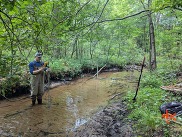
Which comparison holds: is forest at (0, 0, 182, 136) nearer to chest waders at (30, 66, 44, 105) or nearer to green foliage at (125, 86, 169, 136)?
green foliage at (125, 86, 169, 136)

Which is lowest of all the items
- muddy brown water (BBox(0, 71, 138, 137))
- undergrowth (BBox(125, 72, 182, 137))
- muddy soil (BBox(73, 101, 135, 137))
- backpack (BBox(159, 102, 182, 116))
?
muddy brown water (BBox(0, 71, 138, 137))

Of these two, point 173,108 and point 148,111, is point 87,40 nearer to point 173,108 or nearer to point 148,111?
point 148,111

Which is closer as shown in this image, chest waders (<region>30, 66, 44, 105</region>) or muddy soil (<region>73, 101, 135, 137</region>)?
muddy soil (<region>73, 101, 135, 137</region>)

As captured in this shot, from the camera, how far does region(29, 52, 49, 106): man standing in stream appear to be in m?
8.38

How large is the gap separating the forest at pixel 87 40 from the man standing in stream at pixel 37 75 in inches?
30.9

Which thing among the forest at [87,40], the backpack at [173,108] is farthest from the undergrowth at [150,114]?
the backpack at [173,108]

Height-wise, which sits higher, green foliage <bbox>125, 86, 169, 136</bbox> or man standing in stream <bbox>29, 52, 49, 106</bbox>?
man standing in stream <bbox>29, 52, 49, 106</bbox>

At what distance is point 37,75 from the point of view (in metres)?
8.77

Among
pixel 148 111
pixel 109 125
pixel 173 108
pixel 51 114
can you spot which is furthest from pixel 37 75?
pixel 173 108

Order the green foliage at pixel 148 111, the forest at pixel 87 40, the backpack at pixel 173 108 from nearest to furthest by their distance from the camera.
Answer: the forest at pixel 87 40 → the green foliage at pixel 148 111 → the backpack at pixel 173 108

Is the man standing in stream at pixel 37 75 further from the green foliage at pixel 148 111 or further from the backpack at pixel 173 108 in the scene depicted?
the backpack at pixel 173 108

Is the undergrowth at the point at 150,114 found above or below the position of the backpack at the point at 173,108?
below

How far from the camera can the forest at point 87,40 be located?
10.4 ft

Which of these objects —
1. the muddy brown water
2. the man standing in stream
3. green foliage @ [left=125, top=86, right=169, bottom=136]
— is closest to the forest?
green foliage @ [left=125, top=86, right=169, bottom=136]
